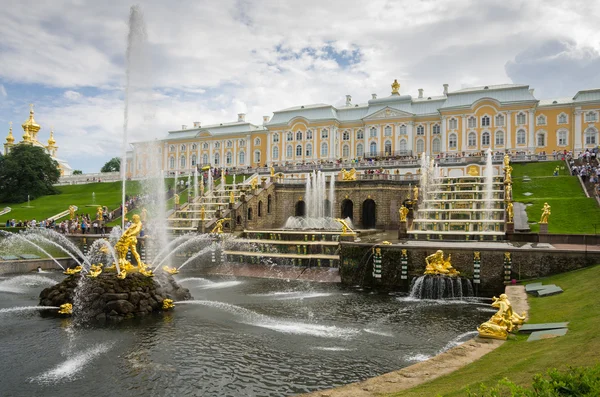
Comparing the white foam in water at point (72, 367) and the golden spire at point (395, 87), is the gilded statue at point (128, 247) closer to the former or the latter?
the white foam in water at point (72, 367)

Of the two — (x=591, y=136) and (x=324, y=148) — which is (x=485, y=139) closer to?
(x=591, y=136)

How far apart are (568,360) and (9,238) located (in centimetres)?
3940

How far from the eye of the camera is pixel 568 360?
23.3 ft

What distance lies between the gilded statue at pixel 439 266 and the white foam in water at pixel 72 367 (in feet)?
44.0

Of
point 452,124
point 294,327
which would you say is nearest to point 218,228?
point 294,327

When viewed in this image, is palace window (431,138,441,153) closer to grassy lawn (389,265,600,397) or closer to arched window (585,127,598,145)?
arched window (585,127,598,145)

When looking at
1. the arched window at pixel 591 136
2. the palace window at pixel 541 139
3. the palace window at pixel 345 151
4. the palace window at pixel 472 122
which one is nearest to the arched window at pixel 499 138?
the palace window at pixel 472 122

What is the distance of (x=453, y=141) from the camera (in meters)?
61.9

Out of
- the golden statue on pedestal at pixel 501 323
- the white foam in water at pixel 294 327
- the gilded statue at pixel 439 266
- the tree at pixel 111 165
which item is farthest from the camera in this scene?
the tree at pixel 111 165

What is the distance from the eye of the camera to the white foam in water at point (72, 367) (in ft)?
32.4

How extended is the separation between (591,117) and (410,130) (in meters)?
22.7

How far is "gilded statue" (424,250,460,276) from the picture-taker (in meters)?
19.6

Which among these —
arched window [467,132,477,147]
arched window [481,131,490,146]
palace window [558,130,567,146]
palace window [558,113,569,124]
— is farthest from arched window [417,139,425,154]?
palace window [558,113,569,124]

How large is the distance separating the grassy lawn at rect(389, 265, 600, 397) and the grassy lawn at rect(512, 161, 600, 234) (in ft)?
49.6
